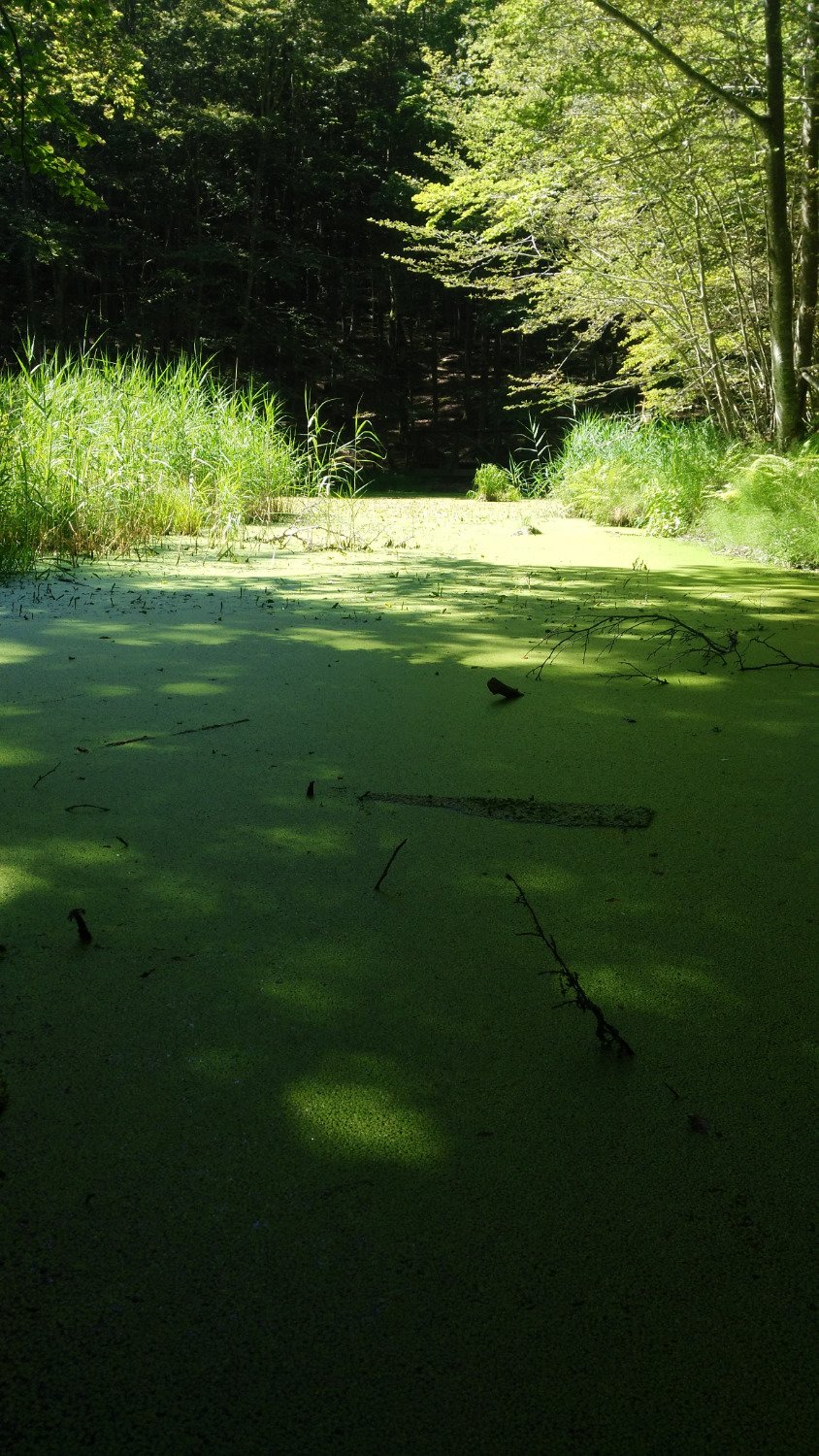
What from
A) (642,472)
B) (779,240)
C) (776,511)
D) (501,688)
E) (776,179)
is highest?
(776,179)

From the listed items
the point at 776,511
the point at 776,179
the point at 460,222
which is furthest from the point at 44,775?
the point at 460,222

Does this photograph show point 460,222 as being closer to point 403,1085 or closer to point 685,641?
point 685,641

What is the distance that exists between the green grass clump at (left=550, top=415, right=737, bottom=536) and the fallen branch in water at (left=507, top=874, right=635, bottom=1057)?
4950mm

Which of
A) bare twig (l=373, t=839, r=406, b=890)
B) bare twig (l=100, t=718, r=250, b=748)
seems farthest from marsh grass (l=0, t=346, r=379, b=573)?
bare twig (l=373, t=839, r=406, b=890)

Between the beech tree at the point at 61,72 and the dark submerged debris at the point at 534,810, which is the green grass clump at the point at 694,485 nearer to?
the dark submerged debris at the point at 534,810

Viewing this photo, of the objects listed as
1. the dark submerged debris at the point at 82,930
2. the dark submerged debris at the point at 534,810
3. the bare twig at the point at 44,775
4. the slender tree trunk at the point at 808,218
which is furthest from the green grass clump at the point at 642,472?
the dark submerged debris at the point at 82,930

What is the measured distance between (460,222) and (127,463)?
758 cm

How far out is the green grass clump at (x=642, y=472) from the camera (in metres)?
5.89

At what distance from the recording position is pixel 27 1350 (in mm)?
639

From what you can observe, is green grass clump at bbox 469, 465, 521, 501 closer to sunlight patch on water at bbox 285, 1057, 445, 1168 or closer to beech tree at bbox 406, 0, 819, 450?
beech tree at bbox 406, 0, 819, 450

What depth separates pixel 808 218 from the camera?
5617 millimetres

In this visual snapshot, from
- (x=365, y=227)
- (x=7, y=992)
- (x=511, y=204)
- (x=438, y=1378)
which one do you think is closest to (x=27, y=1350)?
(x=438, y=1378)

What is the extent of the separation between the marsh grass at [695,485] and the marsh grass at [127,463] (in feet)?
6.63

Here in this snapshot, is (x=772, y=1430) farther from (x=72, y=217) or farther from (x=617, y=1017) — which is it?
(x=72, y=217)
